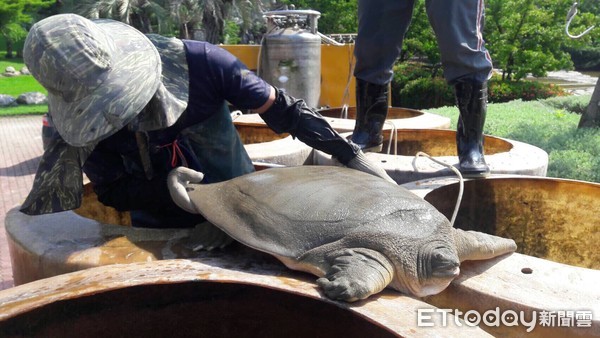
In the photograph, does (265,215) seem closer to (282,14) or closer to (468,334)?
(468,334)

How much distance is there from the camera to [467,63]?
2.46m

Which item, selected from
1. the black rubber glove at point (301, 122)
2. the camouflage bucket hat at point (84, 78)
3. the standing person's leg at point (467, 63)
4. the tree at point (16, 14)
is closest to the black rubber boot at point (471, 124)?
the standing person's leg at point (467, 63)

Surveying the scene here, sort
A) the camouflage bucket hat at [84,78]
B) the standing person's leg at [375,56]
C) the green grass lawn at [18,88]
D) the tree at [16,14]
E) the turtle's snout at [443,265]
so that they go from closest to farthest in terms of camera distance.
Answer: the turtle's snout at [443,265] < the camouflage bucket hat at [84,78] < the standing person's leg at [375,56] < the green grass lawn at [18,88] < the tree at [16,14]

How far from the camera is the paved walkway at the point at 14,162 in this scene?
13.5ft

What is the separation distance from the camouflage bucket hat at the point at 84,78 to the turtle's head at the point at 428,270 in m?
0.85

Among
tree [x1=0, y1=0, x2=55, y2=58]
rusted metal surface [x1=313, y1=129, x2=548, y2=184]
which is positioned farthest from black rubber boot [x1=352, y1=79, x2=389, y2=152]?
tree [x1=0, y1=0, x2=55, y2=58]

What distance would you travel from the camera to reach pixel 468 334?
A: 124 cm

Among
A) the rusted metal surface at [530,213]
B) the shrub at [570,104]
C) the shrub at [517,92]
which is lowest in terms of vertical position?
the shrub at [517,92]

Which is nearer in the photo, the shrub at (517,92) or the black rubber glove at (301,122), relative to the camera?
the black rubber glove at (301,122)

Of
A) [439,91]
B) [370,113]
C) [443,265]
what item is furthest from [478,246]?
[439,91]

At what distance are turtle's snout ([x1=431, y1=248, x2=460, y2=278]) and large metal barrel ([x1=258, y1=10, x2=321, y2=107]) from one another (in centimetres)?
548

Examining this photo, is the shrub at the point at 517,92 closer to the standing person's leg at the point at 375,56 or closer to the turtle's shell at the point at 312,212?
the standing person's leg at the point at 375,56

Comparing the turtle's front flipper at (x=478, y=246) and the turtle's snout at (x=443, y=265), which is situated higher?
the turtle's snout at (x=443, y=265)

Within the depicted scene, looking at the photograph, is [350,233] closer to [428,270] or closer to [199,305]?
[428,270]
